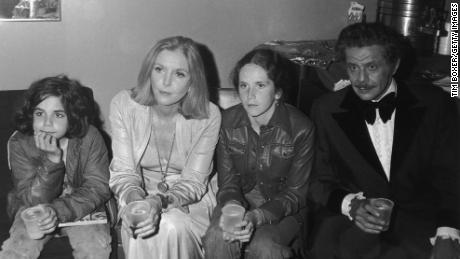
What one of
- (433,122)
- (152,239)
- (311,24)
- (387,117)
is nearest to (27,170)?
(152,239)

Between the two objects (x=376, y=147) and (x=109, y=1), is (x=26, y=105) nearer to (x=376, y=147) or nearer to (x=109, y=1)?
(x=109, y=1)

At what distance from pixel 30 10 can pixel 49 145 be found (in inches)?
41.0

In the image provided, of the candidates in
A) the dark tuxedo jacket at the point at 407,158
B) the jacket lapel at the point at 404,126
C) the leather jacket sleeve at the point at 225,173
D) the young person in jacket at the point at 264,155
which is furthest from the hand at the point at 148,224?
the jacket lapel at the point at 404,126

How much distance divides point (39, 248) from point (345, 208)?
1.25m

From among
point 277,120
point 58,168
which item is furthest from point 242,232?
point 58,168

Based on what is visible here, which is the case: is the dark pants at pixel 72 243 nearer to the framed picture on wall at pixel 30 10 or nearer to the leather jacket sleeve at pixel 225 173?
the leather jacket sleeve at pixel 225 173

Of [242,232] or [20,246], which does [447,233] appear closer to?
[242,232]

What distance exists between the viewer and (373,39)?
6.88 ft

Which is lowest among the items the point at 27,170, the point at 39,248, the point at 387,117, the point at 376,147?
the point at 39,248

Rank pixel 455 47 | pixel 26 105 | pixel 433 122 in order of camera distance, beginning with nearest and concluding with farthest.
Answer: pixel 433 122
pixel 26 105
pixel 455 47

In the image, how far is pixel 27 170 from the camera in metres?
2.18

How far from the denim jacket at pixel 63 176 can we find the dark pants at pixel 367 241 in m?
0.97

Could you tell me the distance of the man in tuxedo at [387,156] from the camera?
6.69ft

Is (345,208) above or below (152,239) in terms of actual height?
above
